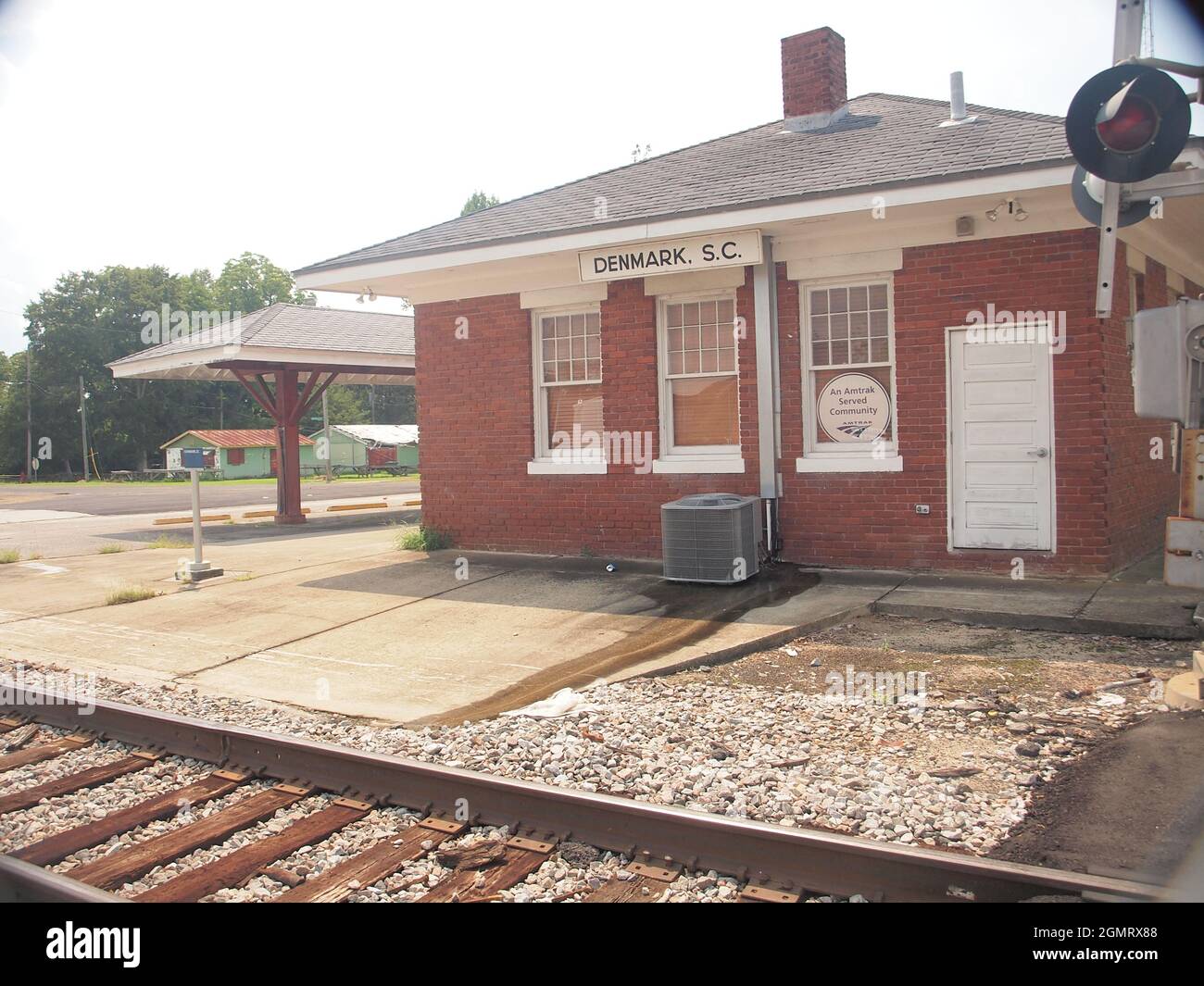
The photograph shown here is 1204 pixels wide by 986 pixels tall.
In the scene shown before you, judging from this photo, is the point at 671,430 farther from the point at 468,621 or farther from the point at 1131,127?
the point at 1131,127

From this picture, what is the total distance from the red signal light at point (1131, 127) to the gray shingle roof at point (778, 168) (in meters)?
3.90

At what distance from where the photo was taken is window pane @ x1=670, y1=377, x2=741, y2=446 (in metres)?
10.9

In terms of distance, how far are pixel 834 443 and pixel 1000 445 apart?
1.63 meters

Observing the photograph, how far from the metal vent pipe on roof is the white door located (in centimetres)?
278

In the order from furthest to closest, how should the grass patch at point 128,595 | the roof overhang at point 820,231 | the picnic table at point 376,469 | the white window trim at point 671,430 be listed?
1. the picnic table at point 376,469
2. the white window trim at point 671,430
3. the grass patch at point 128,595
4. the roof overhang at point 820,231

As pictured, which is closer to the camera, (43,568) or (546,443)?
(546,443)

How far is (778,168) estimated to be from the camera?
10680 mm

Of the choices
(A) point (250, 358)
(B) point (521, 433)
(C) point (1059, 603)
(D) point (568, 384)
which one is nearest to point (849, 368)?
(C) point (1059, 603)

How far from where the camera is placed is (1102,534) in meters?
9.12

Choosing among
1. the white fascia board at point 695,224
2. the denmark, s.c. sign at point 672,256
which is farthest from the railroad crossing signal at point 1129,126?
the denmark, s.c. sign at point 672,256

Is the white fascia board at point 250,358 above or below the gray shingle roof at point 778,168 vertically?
below

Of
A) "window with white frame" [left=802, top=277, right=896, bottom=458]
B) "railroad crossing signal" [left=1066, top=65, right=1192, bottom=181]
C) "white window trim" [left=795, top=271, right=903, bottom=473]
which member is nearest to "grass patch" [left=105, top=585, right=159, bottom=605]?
"white window trim" [left=795, top=271, right=903, bottom=473]

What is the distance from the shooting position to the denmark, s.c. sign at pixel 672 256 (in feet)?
32.9

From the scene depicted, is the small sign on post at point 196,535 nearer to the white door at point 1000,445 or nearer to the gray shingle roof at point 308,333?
the gray shingle roof at point 308,333
